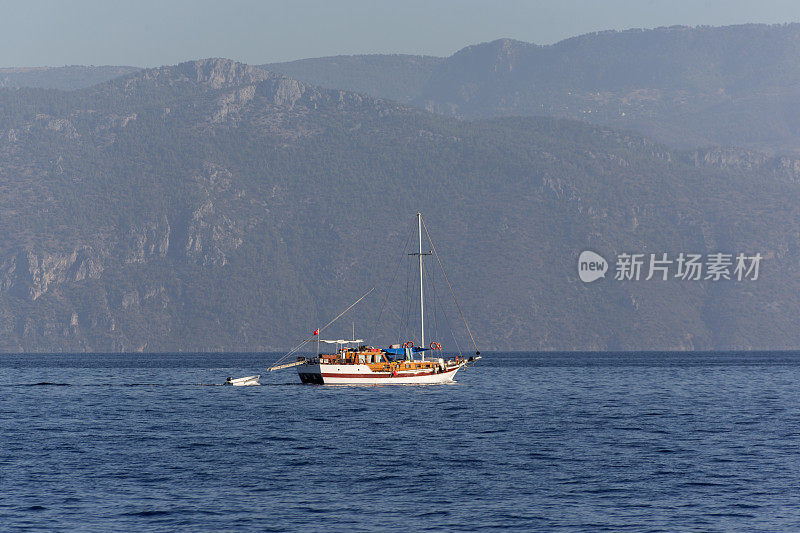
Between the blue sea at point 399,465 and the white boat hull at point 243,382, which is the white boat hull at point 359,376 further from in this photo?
the blue sea at point 399,465

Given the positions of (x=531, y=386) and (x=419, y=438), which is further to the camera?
(x=531, y=386)

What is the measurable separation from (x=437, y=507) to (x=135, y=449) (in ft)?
100

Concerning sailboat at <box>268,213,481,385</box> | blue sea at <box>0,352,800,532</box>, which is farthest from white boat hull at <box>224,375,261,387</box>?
blue sea at <box>0,352,800,532</box>

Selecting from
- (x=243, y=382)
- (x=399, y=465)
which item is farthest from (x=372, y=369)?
(x=399, y=465)

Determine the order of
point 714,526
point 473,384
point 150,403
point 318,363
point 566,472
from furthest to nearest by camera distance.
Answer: point 473,384 → point 318,363 → point 150,403 → point 566,472 → point 714,526

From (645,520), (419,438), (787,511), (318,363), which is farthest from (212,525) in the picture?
(318,363)

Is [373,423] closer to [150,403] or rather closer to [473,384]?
[150,403]

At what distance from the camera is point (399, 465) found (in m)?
72.7

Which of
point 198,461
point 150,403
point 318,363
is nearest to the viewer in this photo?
point 198,461

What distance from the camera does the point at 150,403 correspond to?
129 meters

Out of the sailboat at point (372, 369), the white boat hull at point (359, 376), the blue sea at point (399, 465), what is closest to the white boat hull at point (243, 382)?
the sailboat at point (372, 369)

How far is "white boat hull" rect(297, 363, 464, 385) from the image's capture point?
149 meters

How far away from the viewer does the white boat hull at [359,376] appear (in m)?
149

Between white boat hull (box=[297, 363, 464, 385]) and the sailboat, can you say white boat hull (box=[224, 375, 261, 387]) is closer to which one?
the sailboat
